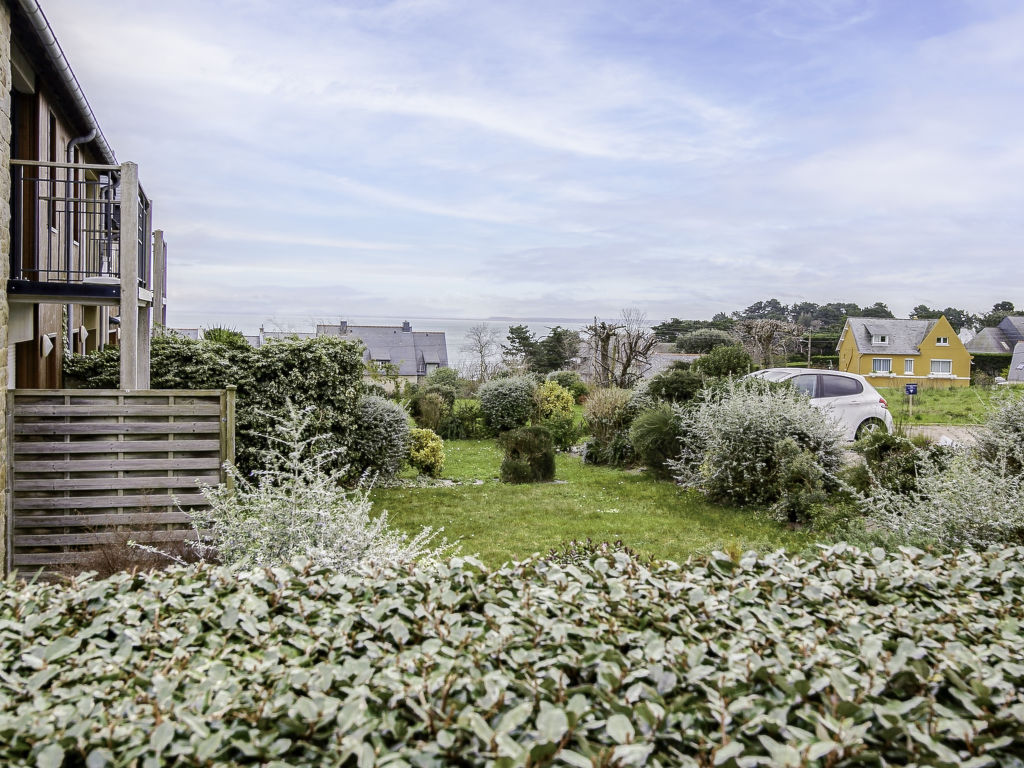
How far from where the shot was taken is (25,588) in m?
2.56

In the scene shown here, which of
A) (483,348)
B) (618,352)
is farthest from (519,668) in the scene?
(483,348)

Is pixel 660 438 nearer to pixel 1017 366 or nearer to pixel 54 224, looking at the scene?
pixel 54 224

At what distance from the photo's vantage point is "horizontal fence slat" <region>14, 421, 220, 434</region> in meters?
5.55

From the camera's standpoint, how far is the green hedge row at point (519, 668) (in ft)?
5.26

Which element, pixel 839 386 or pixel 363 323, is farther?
pixel 363 323

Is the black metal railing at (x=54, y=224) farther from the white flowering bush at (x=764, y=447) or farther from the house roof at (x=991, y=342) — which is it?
the house roof at (x=991, y=342)

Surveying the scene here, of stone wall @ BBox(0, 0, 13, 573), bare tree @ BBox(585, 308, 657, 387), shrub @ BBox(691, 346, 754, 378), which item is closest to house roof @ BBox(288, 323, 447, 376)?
bare tree @ BBox(585, 308, 657, 387)

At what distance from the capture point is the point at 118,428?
5691 millimetres

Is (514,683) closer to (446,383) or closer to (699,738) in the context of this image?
(699,738)

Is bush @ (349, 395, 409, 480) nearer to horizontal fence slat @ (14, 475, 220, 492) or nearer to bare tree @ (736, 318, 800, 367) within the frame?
horizontal fence slat @ (14, 475, 220, 492)

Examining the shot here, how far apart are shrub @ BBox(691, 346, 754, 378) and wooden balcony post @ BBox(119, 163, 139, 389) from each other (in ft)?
34.2

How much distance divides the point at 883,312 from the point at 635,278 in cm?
4519

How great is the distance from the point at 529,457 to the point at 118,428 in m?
6.66

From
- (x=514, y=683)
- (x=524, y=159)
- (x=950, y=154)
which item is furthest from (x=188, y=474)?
(x=524, y=159)
